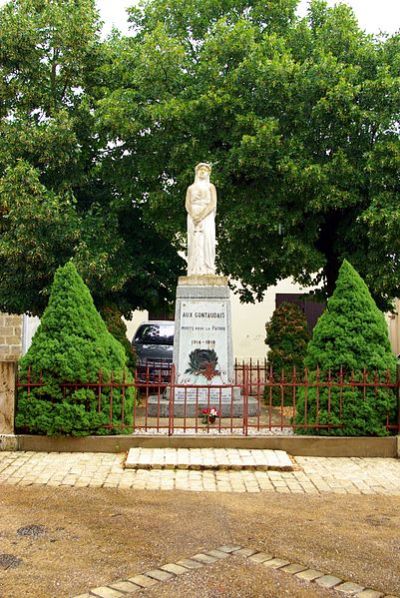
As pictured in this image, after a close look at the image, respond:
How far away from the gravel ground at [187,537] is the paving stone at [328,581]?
85 millimetres

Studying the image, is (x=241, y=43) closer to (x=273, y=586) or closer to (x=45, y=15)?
(x=45, y=15)

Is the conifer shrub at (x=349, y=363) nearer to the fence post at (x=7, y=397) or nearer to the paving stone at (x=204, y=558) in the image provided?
the fence post at (x=7, y=397)

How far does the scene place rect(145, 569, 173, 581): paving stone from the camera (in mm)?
3939

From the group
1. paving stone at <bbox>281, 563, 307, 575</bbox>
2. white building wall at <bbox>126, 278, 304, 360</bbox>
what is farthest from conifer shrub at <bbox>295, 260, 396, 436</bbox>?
white building wall at <bbox>126, 278, 304, 360</bbox>

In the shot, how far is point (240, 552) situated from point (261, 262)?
34.1ft

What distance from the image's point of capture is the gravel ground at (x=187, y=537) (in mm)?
3873

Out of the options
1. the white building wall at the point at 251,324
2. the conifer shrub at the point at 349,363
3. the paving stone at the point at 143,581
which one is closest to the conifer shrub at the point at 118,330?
the conifer shrub at the point at 349,363

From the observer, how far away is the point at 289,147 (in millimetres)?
12406

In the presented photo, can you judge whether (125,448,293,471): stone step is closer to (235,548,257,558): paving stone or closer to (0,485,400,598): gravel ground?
(0,485,400,598): gravel ground

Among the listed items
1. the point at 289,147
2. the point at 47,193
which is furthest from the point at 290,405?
the point at 47,193

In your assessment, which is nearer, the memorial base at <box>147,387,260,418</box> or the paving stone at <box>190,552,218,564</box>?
the paving stone at <box>190,552,218,564</box>

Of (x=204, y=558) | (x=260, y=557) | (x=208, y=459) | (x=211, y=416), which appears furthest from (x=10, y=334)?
(x=260, y=557)

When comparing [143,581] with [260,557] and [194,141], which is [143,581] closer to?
[260,557]

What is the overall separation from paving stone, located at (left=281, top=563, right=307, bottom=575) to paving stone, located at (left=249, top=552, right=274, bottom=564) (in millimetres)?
170
